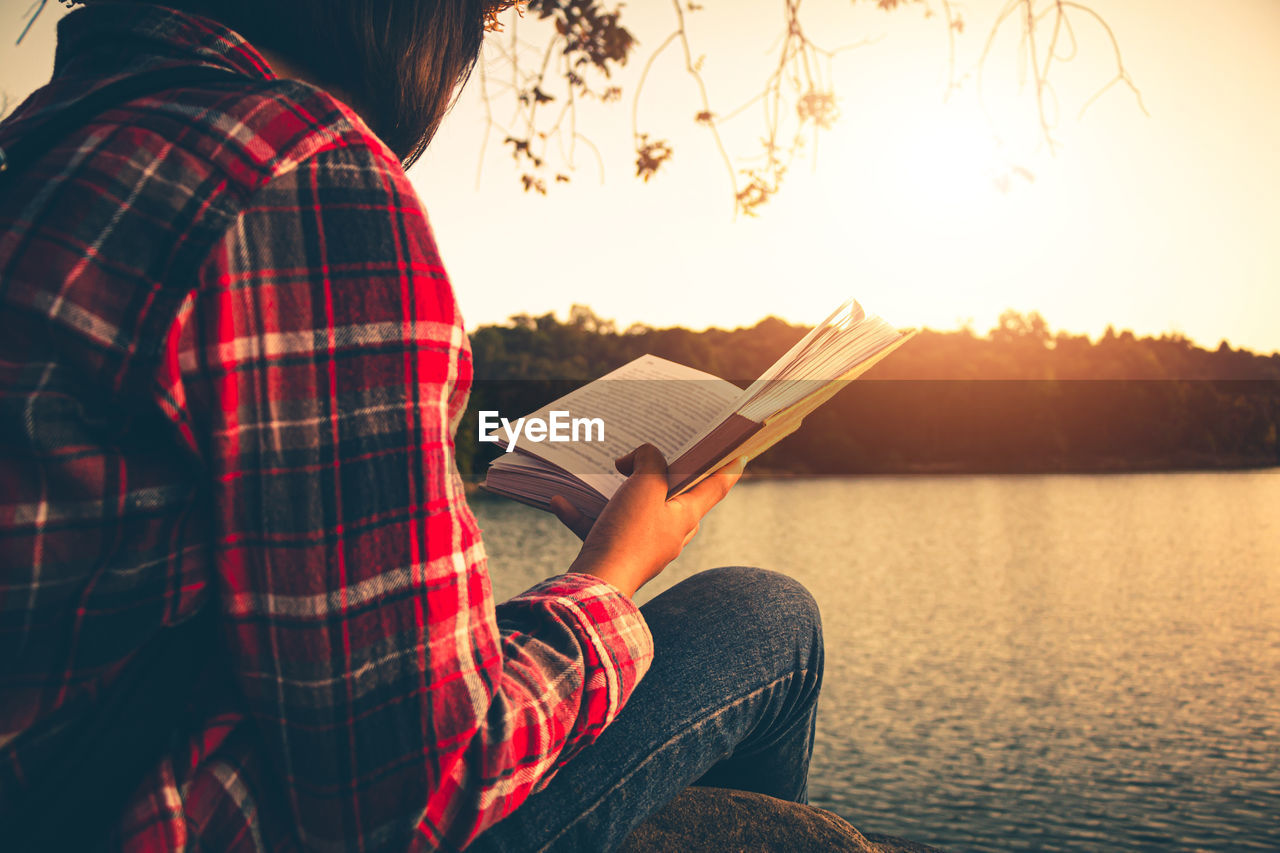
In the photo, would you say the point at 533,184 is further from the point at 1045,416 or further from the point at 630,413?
the point at 1045,416

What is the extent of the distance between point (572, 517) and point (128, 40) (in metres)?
0.82

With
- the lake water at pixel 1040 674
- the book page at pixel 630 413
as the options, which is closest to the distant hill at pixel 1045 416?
the lake water at pixel 1040 674

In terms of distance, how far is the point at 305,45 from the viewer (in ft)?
2.62

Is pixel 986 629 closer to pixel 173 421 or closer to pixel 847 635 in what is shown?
pixel 847 635

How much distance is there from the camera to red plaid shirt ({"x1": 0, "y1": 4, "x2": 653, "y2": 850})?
56 cm

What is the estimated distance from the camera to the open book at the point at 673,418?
1.04 m

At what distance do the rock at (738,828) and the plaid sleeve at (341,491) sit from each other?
0.97 meters

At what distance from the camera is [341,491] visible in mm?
597

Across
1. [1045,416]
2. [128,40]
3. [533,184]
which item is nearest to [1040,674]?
[533,184]

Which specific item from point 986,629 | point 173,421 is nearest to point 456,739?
point 173,421

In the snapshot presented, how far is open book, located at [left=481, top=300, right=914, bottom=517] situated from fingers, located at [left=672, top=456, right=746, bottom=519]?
30 mm

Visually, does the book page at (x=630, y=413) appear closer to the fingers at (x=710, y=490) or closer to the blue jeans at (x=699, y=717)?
the fingers at (x=710, y=490)

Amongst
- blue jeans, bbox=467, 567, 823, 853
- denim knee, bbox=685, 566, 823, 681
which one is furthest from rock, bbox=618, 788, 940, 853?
denim knee, bbox=685, 566, 823, 681

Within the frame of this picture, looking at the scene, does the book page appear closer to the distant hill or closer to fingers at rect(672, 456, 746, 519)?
fingers at rect(672, 456, 746, 519)
